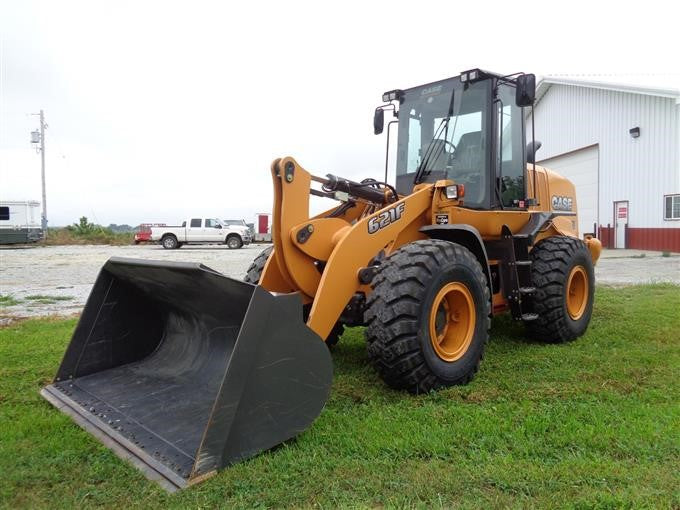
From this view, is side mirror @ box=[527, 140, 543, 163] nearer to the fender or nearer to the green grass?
the fender

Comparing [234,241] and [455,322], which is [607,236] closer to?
[234,241]

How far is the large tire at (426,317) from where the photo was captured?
373 cm

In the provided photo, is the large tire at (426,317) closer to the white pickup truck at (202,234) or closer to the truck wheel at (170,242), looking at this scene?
the white pickup truck at (202,234)

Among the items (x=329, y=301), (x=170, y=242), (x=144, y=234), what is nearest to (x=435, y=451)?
(x=329, y=301)

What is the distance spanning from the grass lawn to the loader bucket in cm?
13

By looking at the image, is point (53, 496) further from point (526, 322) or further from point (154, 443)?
point (526, 322)

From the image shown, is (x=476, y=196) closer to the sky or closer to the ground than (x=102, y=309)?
closer to the sky

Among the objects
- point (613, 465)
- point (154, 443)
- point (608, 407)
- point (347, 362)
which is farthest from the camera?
point (347, 362)

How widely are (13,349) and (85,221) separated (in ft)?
120

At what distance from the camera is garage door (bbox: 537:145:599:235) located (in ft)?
75.6

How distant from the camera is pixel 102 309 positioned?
167 inches

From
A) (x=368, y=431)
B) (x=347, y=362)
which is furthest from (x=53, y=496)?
(x=347, y=362)

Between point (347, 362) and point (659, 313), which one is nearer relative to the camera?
point (347, 362)

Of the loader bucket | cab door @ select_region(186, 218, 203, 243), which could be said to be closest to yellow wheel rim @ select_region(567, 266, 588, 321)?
the loader bucket
